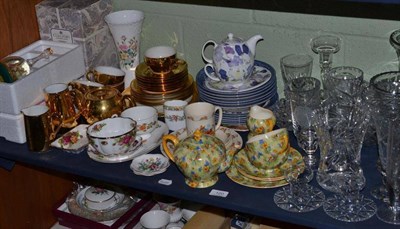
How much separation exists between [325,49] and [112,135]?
1.88ft

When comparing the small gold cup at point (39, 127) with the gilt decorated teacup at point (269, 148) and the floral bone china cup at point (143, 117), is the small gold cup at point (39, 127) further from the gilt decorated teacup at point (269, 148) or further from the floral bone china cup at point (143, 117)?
the gilt decorated teacup at point (269, 148)

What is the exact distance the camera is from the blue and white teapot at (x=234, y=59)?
163 cm

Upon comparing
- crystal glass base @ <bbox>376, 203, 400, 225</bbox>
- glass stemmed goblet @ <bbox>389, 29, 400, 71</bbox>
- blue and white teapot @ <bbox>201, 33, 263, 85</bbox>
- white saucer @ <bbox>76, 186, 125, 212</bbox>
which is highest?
glass stemmed goblet @ <bbox>389, 29, 400, 71</bbox>

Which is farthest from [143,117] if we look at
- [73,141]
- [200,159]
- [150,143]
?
[200,159]

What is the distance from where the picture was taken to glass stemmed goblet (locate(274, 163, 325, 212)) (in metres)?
1.40

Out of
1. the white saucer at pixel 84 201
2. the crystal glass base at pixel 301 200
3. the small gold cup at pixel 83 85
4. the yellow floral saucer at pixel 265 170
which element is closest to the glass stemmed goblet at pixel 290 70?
the yellow floral saucer at pixel 265 170

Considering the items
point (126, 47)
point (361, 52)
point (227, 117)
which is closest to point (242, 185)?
point (227, 117)

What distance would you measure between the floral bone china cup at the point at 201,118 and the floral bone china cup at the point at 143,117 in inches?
4.3

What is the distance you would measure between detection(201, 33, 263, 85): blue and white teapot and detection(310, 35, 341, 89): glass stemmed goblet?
143mm

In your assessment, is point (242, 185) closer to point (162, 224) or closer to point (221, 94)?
point (221, 94)

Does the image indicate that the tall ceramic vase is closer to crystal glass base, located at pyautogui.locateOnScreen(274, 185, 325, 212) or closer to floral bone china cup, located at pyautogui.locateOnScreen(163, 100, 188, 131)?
floral bone china cup, located at pyautogui.locateOnScreen(163, 100, 188, 131)

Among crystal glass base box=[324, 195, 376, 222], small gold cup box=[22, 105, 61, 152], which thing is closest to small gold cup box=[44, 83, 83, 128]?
small gold cup box=[22, 105, 61, 152]

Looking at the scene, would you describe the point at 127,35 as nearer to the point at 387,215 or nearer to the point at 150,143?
the point at 150,143

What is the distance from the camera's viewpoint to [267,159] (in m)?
1.45
